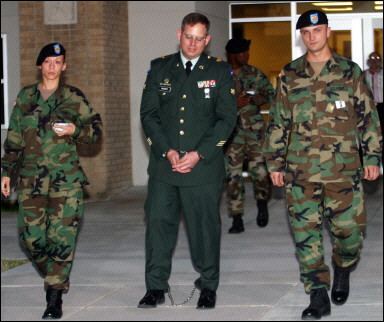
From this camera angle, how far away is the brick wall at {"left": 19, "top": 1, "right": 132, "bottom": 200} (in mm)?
15438

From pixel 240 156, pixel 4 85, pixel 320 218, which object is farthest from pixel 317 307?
pixel 4 85

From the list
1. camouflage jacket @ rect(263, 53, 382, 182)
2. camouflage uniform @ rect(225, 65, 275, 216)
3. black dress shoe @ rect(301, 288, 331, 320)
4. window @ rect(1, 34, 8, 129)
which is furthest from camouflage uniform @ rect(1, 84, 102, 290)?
window @ rect(1, 34, 8, 129)

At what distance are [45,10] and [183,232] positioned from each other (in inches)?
217

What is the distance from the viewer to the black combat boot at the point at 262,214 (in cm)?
1191

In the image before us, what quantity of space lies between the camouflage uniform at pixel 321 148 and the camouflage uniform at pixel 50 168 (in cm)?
139

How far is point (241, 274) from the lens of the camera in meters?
8.84

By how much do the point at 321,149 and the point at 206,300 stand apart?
1406mm

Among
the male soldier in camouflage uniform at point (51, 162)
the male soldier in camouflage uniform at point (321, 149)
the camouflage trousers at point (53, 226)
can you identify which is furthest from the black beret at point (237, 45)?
the male soldier in camouflage uniform at point (321, 149)

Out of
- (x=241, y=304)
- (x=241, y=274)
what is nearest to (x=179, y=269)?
(x=241, y=274)

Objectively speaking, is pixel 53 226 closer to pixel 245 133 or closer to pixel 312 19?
pixel 312 19

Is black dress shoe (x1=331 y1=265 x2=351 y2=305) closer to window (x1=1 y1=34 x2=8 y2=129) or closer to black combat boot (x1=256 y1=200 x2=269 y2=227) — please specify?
black combat boot (x1=256 y1=200 x2=269 y2=227)

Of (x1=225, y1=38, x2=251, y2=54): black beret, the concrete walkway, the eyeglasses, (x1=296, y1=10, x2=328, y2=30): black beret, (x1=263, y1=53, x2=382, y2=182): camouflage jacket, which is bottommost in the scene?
the concrete walkway

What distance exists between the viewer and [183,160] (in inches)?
242

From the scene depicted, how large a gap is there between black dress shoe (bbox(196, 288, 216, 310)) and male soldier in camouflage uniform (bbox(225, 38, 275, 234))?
3408mm
